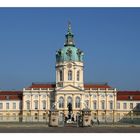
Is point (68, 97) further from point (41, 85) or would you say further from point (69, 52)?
point (69, 52)

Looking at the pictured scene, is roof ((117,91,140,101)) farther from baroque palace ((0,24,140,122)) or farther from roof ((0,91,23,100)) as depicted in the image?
roof ((0,91,23,100))

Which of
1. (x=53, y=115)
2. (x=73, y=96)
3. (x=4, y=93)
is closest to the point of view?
(x=53, y=115)

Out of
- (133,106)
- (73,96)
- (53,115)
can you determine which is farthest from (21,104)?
(53,115)

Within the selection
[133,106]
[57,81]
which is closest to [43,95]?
[57,81]

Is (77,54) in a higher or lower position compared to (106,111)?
higher

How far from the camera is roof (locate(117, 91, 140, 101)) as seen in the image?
79.3 meters

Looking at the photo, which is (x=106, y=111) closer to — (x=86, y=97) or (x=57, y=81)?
(x=86, y=97)

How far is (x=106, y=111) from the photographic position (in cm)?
7600

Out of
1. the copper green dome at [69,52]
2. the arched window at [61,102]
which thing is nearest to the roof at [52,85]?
the arched window at [61,102]

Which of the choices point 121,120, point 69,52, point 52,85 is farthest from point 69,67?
point 121,120

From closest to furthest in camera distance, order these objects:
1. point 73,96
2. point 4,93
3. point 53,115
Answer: point 53,115 < point 73,96 < point 4,93

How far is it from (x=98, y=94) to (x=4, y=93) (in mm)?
15674

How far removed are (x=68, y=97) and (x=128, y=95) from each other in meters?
10.9

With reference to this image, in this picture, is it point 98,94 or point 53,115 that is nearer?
point 53,115
